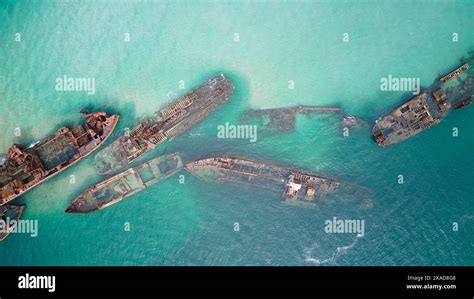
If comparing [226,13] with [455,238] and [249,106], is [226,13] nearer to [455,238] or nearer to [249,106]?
[249,106]

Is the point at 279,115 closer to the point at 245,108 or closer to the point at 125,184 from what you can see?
the point at 245,108

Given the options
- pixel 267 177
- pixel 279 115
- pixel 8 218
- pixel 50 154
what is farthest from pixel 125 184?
pixel 279 115

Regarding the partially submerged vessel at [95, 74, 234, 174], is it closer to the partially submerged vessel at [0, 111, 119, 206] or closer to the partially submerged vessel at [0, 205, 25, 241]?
the partially submerged vessel at [0, 111, 119, 206]

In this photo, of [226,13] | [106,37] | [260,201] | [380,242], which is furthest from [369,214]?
[106,37]

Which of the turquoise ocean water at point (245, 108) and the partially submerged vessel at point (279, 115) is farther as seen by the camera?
the partially submerged vessel at point (279, 115)

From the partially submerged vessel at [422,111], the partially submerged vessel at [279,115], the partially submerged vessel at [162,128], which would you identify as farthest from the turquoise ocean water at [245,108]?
the partially submerged vessel at [162,128]

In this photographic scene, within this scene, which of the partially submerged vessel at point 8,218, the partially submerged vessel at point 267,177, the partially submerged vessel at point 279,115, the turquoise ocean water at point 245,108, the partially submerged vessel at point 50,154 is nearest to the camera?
the turquoise ocean water at point 245,108

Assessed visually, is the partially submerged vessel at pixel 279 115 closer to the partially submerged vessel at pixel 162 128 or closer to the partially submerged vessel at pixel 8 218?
the partially submerged vessel at pixel 162 128
